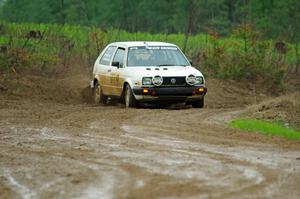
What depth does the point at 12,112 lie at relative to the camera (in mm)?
17062

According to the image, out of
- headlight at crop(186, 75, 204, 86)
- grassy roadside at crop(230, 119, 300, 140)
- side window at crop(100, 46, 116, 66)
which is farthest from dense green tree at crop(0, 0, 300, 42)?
grassy roadside at crop(230, 119, 300, 140)

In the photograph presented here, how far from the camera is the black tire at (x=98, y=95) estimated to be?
2062 centimetres

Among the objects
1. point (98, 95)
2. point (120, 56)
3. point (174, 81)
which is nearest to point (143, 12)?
point (98, 95)

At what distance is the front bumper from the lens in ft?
60.1

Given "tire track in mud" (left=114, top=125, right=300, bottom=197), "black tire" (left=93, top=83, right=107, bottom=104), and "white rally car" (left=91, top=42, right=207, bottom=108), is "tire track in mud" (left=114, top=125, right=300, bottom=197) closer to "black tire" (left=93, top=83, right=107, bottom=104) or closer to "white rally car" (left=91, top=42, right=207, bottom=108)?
"white rally car" (left=91, top=42, right=207, bottom=108)

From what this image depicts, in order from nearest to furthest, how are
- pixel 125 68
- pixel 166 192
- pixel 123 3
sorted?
pixel 166 192 < pixel 125 68 < pixel 123 3

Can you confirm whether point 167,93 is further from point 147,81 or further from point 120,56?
point 120,56

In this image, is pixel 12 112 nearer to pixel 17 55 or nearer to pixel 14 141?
pixel 14 141

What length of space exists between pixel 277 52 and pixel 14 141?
21836 mm

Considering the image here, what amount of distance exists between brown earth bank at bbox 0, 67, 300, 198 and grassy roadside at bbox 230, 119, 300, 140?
1.18 feet

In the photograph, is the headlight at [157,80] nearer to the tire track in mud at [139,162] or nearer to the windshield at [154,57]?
the windshield at [154,57]

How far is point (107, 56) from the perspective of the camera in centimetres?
2053

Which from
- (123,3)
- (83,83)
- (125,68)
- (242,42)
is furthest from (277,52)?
(123,3)

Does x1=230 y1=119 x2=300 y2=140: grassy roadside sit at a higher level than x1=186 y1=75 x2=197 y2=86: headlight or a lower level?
lower
